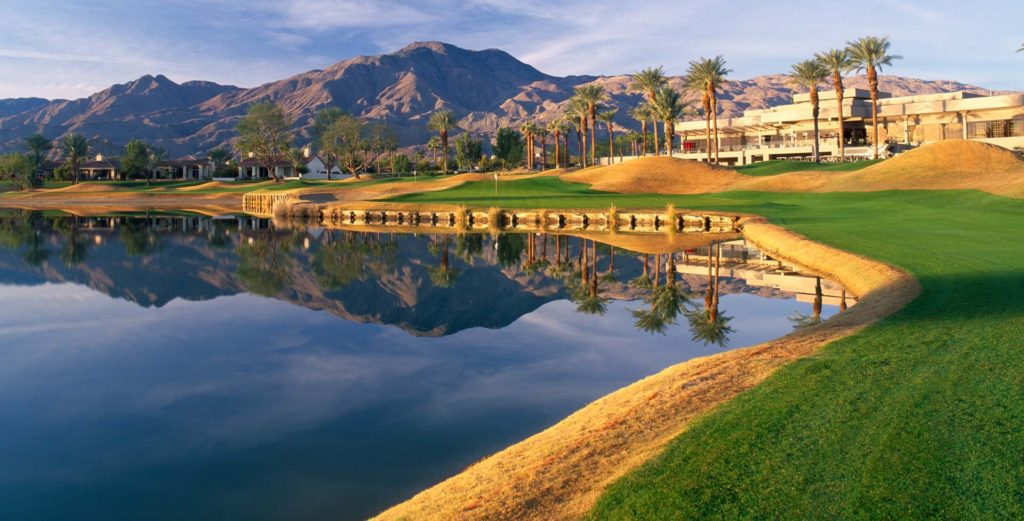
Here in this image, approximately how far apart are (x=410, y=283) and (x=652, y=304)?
A: 11055 millimetres

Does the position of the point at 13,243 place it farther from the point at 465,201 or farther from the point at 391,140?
the point at 391,140

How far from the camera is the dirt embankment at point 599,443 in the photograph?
7738 millimetres

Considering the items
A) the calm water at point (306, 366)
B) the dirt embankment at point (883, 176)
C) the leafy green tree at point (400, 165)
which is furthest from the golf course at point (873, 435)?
the leafy green tree at point (400, 165)

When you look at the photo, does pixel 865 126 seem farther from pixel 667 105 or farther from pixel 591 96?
pixel 591 96

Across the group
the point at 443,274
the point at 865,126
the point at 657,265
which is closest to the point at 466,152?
the point at 865,126

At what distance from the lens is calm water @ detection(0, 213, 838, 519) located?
10695mm

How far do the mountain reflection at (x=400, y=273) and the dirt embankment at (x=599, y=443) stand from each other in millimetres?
5791

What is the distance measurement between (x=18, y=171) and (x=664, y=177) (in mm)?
118564

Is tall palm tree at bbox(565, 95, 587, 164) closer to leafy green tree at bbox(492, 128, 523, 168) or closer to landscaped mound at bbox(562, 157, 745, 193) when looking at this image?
leafy green tree at bbox(492, 128, 523, 168)

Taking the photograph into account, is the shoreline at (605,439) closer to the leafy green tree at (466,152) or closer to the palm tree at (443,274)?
the palm tree at (443,274)

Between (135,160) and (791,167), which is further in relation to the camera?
(135,160)

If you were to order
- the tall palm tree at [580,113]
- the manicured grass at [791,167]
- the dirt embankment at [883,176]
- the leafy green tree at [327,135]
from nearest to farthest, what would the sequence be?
the dirt embankment at [883,176]
the manicured grass at [791,167]
the tall palm tree at [580,113]
the leafy green tree at [327,135]

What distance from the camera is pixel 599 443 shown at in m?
9.27


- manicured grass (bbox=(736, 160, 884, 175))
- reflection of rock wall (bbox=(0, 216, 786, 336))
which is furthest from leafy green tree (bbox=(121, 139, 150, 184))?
manicured grass (bbox=(736, 160, 884, 175))
